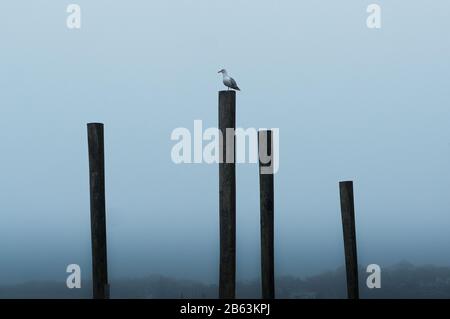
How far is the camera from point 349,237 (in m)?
14.2

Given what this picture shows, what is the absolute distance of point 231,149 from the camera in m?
11.9

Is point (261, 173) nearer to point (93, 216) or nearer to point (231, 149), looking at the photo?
point (231, 149)

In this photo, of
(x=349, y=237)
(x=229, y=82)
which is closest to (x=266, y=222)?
(x=349, y=237)

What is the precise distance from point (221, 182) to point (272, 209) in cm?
135

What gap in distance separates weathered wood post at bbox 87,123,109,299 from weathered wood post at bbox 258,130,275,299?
2187mm

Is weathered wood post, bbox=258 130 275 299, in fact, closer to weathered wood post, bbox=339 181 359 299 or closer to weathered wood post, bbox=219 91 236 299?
weathered wood post, bbox=219 91 236 299

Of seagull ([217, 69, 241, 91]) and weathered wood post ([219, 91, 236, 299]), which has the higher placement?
seagull ([217, 69, 241, 91])

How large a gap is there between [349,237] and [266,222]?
169cm

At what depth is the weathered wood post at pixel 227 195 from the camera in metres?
11.9

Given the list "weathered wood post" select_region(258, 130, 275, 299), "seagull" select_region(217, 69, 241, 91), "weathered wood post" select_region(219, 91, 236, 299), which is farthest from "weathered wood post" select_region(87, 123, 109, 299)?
"weathered wood post" select_region(258, 130, 275, 299)

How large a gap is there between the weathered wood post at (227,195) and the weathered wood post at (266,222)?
1048mm

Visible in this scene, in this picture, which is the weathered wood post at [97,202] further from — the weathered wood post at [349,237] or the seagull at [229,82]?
the weathered wood post at [349,237]

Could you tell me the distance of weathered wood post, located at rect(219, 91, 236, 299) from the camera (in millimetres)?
11859
